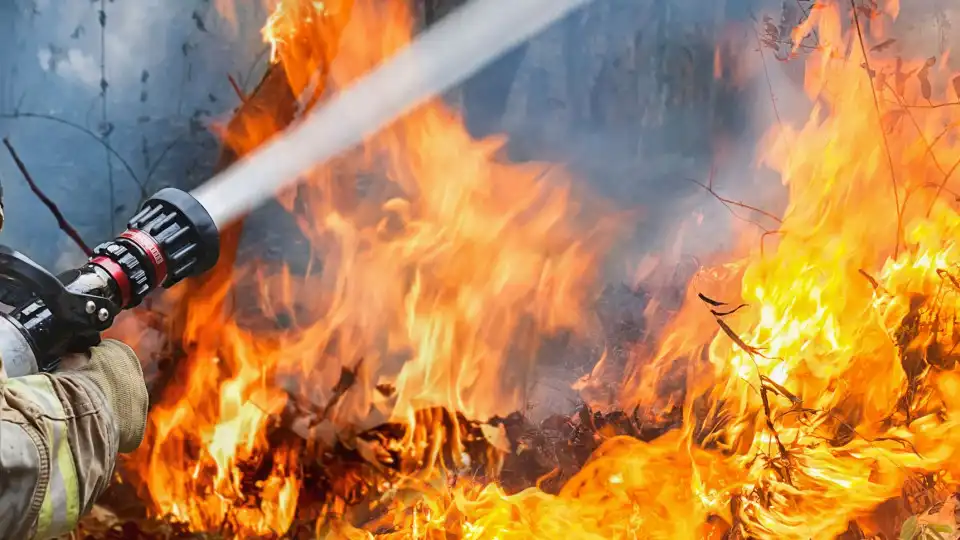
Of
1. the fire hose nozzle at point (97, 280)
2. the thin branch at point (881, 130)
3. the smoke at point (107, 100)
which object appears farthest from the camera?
the thin branch at point (881, 130)

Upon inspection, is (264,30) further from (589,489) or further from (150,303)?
(589,489)

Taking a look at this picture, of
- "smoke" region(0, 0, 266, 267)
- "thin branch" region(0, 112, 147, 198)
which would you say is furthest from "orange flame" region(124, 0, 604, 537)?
"thin branch" region(0, 112, 147, 198)

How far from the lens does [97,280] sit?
152cm

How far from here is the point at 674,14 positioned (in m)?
2.12

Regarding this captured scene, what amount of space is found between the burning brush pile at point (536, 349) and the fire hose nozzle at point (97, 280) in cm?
34

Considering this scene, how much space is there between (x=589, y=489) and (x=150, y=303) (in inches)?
59.4

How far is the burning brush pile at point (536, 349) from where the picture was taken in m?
2.06

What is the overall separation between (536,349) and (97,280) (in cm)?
126

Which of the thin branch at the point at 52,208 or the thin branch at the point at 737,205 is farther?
the thin branch at the point at 737,205

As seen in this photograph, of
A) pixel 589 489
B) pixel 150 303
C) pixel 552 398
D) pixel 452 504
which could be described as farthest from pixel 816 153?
pixel 150 303

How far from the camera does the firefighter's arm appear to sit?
1.09 meters

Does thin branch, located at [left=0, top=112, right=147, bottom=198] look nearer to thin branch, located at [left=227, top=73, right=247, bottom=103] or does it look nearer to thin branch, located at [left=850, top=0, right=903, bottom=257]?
thin branch, located at [left=227, top=73, right=247, bottom=103]

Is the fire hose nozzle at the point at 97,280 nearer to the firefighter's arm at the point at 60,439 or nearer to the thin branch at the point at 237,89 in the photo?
the firefighter's arm at the point at 60,439

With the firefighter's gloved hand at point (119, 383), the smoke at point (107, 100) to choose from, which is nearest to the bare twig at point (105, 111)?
the smoke at point (107, 100)
